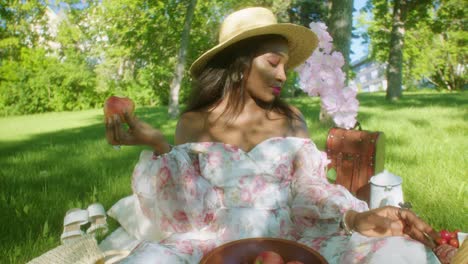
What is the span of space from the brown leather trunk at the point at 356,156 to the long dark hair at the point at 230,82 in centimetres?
75

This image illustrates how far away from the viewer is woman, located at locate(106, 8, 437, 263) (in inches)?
64.9

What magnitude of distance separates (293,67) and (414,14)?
15.7 metres

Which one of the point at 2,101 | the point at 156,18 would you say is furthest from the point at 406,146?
the point at 2,101

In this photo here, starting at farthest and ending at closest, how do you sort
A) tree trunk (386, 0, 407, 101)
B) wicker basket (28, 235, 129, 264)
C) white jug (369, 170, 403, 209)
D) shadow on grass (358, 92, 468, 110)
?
tree trunk (386, 0, 407, 101) < shadow on grass (358, 92, 468, 110) < white jug (369, 170, 403, 209) < wicker basket (28, 235, 129, 264)

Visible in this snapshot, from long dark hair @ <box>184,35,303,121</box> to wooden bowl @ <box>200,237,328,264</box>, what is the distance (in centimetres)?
101

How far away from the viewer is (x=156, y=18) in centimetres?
1352

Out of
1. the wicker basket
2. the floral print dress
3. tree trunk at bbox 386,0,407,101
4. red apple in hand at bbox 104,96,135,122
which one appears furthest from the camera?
tree trunk at bbox 386,0,407,101

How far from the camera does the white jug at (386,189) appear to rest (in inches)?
106

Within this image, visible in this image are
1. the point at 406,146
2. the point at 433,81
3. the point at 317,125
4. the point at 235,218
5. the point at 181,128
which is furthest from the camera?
the point at 433,81

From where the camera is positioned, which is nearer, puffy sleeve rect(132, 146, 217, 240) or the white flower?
puffy sleeve rect(132, 146, 217, 240)

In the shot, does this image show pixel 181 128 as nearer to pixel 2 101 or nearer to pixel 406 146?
pixel 406 146

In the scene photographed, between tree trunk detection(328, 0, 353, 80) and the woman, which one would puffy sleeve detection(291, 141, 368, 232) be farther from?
tree trunk detection(328, 0, 353, 80)

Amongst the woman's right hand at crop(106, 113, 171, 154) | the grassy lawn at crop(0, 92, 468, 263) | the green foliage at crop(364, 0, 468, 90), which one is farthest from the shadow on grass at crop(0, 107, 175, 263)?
the green foliage at crop(364, 0, 468, 90)

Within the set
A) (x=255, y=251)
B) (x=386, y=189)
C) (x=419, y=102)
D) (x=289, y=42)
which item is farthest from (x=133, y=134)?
(x=419, y=102)
